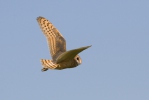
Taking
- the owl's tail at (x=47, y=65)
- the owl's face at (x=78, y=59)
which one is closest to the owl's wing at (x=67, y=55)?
the owl's tail at (x=47, y=65)

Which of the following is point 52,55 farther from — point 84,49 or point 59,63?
point 84,49

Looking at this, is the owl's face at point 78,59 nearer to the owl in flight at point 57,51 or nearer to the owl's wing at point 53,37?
the owl in flight at point 57,51

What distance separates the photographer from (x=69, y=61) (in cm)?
2705

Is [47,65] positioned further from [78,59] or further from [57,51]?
[57,51]

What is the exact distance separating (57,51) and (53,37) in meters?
1.77

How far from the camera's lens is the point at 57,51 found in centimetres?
2959

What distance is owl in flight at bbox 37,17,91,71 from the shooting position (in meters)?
26.6

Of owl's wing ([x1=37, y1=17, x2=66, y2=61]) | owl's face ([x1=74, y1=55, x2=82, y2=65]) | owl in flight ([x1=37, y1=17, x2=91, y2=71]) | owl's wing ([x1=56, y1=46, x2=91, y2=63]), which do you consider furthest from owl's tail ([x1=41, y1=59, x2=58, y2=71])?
owl's wing ([x1=37, y1=17, x2=66, y2=61])

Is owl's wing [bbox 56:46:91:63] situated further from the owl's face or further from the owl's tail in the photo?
the owl's face

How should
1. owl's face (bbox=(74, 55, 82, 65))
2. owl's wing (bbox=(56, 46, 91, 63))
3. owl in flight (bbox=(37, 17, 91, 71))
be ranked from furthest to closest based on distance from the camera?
1. owl's face (bbox=(74, 55, 82, 65))
2. owl in flight (bbox=(37, 17, 91, 71))
3. owl's wing (bbox=(56, 46, 91, 63))

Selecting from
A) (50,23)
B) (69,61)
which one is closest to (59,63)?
(69,61)

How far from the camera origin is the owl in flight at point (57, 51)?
1047 inches

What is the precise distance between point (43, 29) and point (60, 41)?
1.33 meters

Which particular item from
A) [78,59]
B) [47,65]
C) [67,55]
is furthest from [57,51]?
[67,55]
